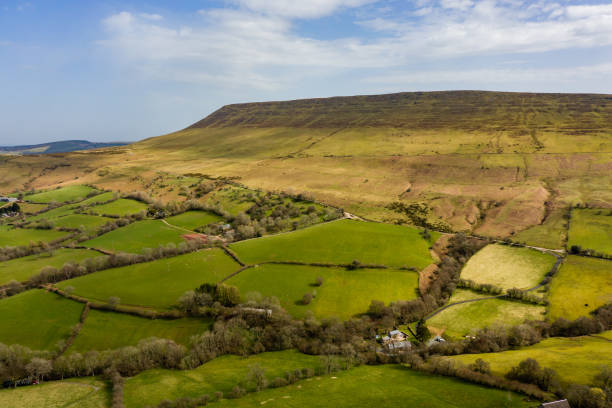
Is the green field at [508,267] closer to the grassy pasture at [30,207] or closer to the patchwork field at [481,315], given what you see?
the patchwork field at [481,315]

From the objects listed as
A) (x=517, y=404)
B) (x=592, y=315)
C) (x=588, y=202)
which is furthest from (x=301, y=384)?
(x=588, y=202)

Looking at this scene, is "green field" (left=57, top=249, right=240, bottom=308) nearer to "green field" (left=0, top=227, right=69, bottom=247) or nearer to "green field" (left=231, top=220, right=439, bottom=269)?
"green field" (left=231, top=220, right=439, bottom=269)

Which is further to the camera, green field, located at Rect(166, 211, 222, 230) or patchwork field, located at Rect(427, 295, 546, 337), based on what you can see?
green field, located at Rect(166, 211, 222, 230)

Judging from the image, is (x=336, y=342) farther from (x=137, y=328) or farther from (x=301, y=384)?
(x=137, y=328)

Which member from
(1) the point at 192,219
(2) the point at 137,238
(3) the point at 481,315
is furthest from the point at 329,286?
(1) the point at 192,219

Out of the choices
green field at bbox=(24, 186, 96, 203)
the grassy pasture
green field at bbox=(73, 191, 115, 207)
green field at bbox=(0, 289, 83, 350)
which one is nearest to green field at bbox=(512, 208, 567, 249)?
green field at bbox=(0, 289, 83, 350)

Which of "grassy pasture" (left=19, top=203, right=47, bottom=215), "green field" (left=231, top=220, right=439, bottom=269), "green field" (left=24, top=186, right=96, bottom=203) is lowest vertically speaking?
"green field" (left=231, top=220, right=439, bottom=269)
